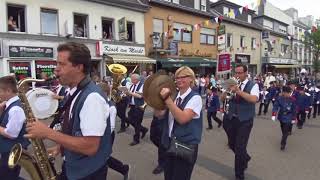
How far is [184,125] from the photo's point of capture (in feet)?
11.7

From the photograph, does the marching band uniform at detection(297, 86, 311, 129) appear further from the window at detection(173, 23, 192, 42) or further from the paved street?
the window at detection(173, 23, 192, 42)

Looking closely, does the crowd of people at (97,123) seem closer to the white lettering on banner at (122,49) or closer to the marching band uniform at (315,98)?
the marching band uniform at (315,98)

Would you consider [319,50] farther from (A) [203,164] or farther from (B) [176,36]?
(A) [203,164]

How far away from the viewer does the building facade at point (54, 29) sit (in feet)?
51.4

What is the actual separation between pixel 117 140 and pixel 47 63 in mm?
10122

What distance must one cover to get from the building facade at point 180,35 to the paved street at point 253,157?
14268mm

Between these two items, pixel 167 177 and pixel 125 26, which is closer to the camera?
pixel 167 177

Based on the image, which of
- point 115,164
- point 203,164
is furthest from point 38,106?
point 203,164

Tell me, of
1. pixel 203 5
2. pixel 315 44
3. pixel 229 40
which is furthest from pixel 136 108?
pixel 315 44

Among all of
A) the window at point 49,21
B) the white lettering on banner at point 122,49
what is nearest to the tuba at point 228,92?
the window at point 49,21

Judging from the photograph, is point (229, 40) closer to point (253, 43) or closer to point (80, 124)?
point (253, 43)

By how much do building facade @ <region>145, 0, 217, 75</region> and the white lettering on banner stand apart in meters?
0.94

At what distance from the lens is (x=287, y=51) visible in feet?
147

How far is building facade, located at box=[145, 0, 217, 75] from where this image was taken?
23.1 metres
